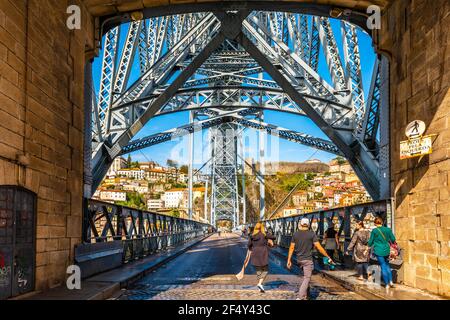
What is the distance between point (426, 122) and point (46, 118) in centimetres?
684

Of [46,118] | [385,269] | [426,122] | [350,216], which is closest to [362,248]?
[385,269]

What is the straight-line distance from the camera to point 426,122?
9.81m

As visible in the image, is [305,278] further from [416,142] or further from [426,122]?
[426,122]

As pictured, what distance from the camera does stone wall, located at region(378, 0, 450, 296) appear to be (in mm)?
9008

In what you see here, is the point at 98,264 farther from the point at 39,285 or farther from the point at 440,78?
the point at 440,78

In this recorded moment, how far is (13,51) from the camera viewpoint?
8.37 meters

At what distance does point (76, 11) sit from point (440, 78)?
7.38 m

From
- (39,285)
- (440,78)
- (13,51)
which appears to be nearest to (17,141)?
(13,51)

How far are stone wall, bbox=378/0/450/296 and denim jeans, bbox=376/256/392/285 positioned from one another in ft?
Answer: 1.43

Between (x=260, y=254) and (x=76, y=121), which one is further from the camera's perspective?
(x=76, y=121)

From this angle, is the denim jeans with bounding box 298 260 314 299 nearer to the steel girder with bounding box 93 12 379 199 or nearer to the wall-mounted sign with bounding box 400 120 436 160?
the wall-mounted sign with bounding box 400 120 436 160

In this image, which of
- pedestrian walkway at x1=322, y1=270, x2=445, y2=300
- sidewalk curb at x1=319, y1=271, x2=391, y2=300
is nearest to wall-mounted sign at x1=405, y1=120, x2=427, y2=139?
pedestrian walkway at x1=322, y1=270, x2=445, y2=300

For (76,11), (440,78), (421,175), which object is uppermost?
(76,11)
